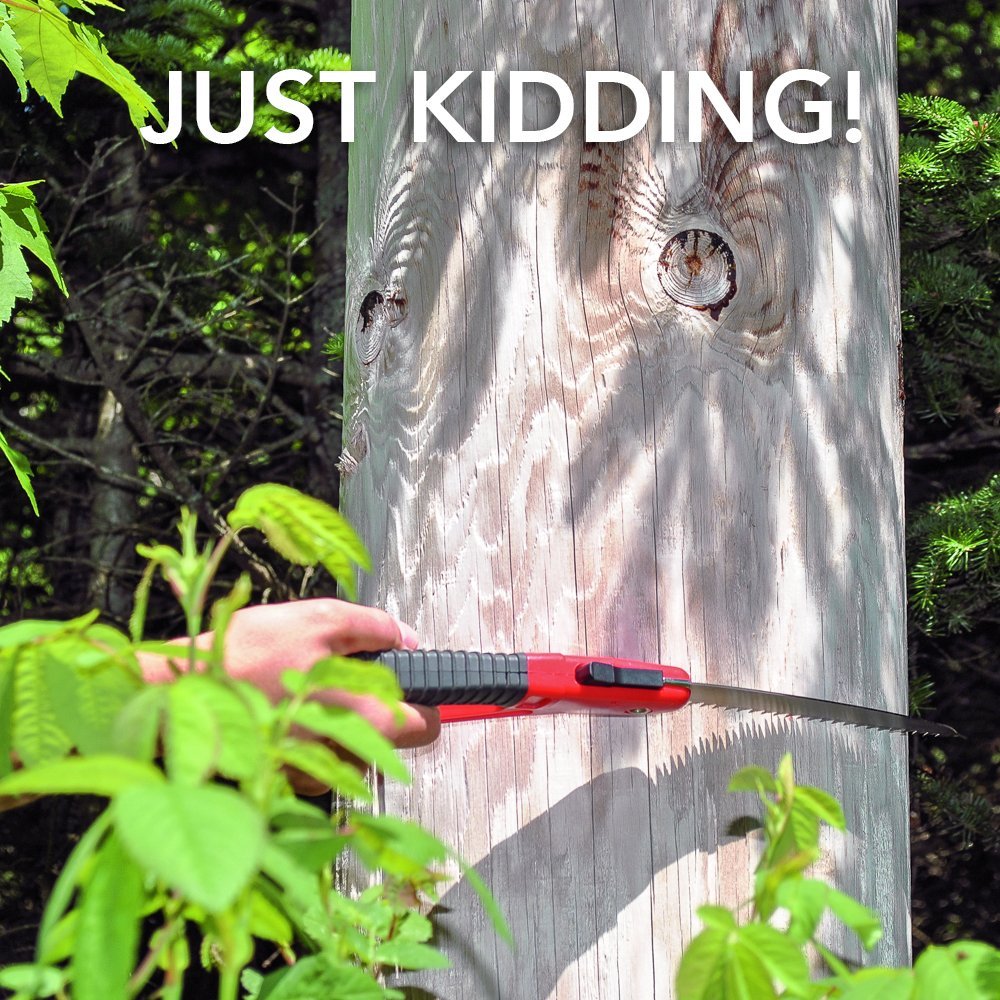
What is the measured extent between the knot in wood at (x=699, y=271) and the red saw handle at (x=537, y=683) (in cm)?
39

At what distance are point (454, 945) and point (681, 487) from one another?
51 cm

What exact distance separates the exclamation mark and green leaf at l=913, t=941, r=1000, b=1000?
1.00 metres

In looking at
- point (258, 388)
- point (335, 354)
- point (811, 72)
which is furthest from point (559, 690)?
point (258, 388)

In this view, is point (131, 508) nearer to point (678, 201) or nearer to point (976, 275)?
point (976, 275)

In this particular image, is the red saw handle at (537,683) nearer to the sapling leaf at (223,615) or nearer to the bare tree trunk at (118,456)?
the sapling leaf at (223,615)

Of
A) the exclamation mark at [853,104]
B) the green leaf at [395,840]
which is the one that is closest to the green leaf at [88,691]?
the green leaf at [395,840]

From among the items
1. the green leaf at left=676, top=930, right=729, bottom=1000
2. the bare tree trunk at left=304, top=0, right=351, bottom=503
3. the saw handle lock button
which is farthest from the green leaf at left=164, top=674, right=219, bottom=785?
the bare tree trunk at left=304, top=0, right=351, bottom=503

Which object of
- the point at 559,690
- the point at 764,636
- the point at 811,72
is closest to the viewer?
the point at 559,690

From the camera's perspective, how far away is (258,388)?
463 centimetres

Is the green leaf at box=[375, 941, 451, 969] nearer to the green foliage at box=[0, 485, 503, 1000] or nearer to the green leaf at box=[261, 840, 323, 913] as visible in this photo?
the green foliage at box=[0, 485, 503, 1000]

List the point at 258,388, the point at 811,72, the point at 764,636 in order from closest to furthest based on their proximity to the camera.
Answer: the point at 764,636 < the point at 811,72 < the point at 258,388

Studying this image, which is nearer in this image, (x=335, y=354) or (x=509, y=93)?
(x=509, y=93)

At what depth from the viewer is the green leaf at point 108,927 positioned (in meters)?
0.42

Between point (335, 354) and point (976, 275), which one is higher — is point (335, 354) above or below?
below
